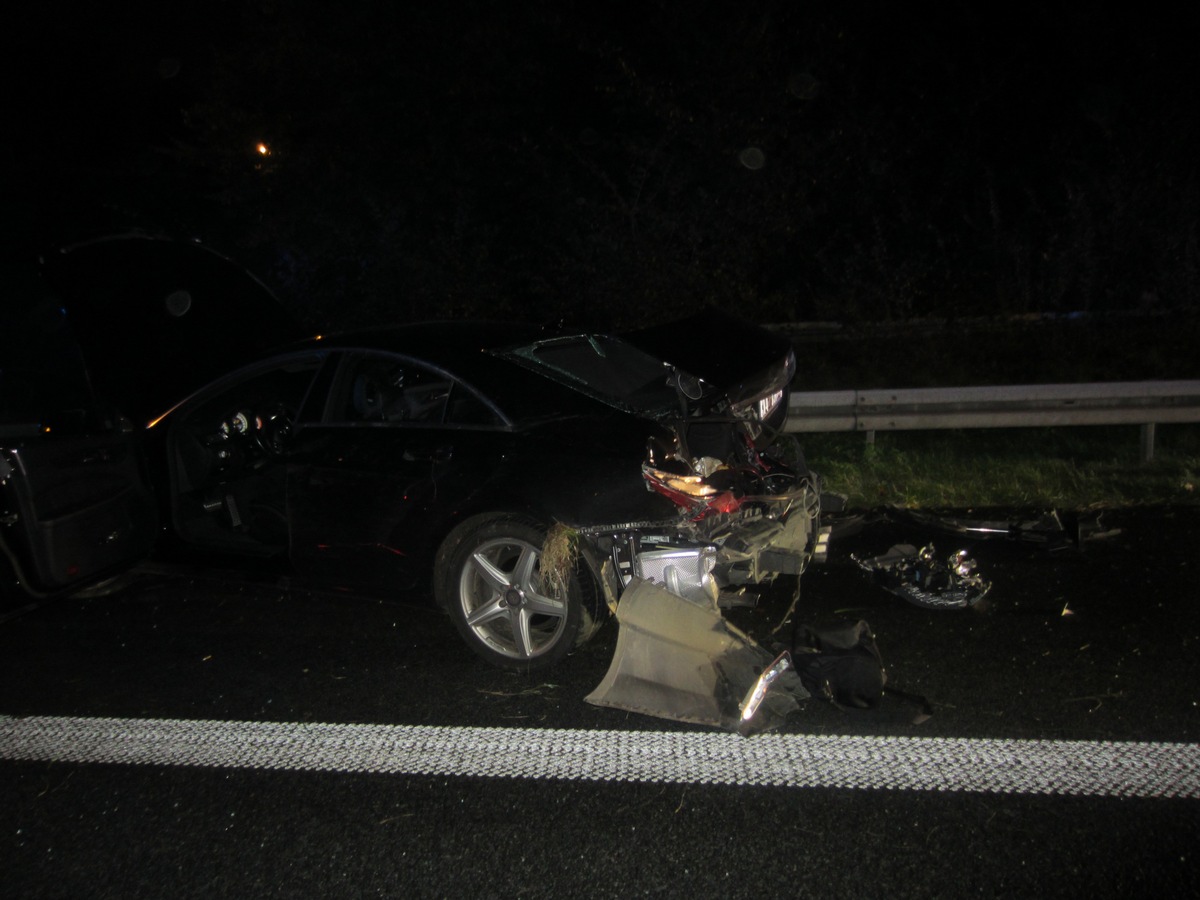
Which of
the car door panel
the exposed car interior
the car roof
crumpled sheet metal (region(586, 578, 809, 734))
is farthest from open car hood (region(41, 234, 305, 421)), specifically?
crumpled sheet metal (region(586, 578, 809, 734))

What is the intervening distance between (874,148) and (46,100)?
21525 mm

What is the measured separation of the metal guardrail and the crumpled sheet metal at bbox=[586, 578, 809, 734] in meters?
2.74

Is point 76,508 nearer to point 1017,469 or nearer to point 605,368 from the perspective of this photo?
point 605,368

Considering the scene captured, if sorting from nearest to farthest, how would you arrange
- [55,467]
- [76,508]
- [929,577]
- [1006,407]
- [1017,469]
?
[55,467]
[76,508]
[929,577]
[1017,469]
[1006,407]

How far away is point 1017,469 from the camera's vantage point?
6398mm

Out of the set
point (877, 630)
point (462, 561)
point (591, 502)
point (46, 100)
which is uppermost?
point (46, 100)

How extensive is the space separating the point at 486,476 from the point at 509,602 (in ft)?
1.64

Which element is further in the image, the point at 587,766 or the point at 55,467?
the point at 55,467

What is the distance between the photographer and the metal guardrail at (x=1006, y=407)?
6.31 m

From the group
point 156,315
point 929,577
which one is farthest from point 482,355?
point 929,577

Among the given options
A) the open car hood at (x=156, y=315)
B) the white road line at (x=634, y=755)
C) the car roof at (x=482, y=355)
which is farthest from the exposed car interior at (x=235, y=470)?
the white road line at (x=634, y=755)

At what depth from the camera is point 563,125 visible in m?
16.7

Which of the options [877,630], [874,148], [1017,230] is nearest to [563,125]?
[874,148]

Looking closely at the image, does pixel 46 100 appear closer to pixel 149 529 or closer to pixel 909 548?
pixel 149 529
